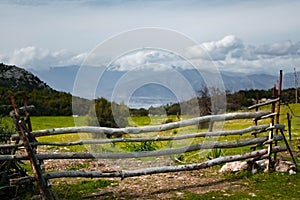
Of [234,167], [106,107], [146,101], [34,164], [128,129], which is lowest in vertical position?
[234,167]

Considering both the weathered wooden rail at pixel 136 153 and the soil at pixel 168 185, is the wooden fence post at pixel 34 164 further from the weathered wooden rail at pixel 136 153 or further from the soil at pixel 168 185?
the soil at pixel 168 185

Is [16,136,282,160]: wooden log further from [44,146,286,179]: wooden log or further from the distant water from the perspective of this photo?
the distant water

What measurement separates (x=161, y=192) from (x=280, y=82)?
2.91 meters

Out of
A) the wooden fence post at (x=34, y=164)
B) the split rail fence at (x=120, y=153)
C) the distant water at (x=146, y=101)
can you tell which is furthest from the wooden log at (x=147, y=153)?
the distant water at (x=146, y=101)

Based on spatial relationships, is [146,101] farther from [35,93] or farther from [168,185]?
[35,93]

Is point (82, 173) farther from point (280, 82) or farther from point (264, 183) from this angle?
point (280, 82)

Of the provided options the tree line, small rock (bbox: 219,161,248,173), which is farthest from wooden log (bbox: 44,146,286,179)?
the tree line

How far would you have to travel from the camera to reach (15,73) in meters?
47.1

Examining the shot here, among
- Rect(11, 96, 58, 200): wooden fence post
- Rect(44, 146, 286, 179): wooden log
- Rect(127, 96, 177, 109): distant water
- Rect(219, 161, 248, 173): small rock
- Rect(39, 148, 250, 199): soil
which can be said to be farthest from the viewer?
Rect(127, 96, 177, 109): distant water

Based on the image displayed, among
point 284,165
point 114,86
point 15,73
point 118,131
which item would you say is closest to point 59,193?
point 118,131

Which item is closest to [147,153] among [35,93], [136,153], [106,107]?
[136,153]

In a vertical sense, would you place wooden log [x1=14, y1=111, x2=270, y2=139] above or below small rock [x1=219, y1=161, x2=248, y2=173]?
above

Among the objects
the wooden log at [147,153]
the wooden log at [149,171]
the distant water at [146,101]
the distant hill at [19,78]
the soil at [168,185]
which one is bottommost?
the soil at [168,185]

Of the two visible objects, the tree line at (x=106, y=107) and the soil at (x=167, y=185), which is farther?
the tree line at (x=106, y=107)
